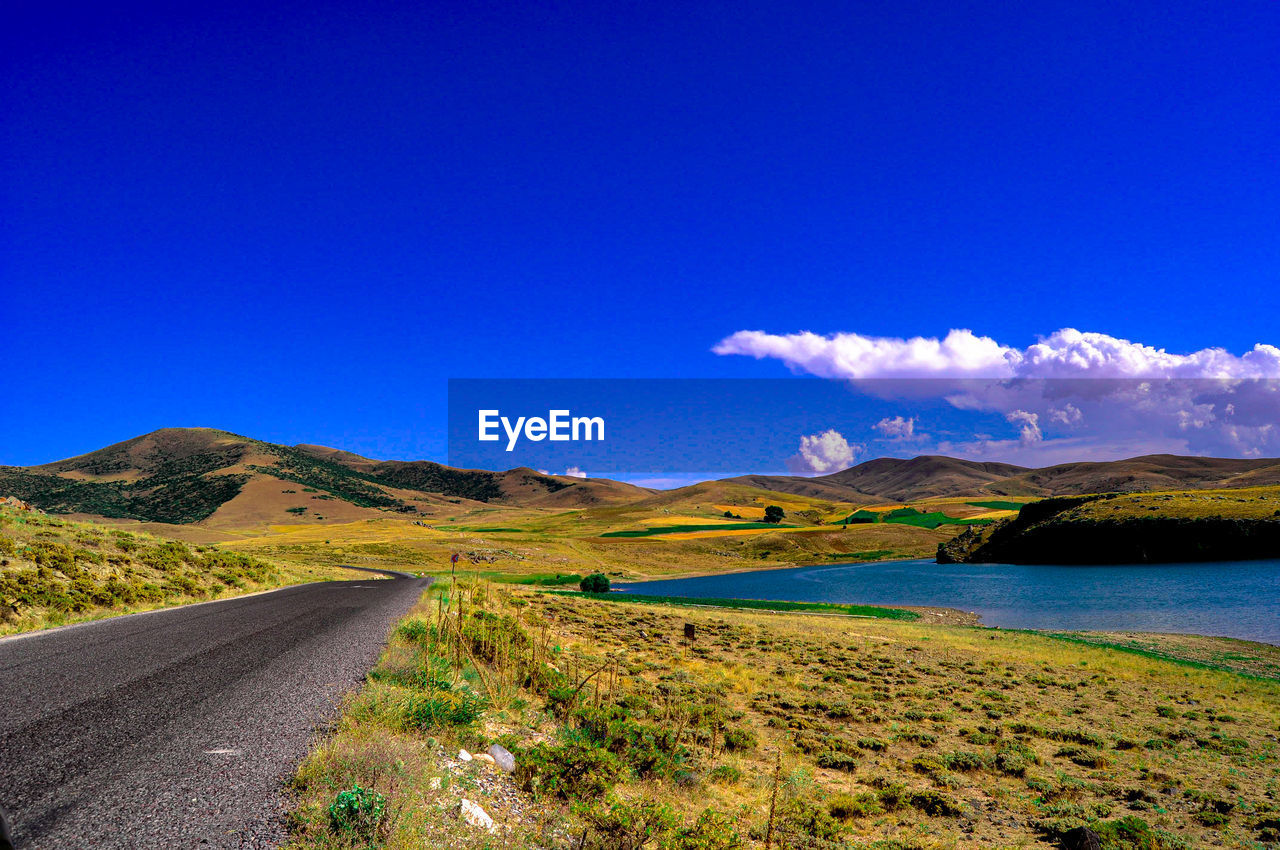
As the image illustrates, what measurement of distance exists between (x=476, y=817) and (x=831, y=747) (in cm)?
1101

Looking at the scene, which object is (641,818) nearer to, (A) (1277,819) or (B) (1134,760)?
(A) (1277,819)

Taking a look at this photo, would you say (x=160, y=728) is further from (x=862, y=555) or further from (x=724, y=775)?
(x=862, y=555)

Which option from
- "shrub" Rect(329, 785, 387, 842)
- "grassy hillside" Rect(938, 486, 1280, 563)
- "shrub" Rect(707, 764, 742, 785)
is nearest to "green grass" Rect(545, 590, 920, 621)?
"shrub" Rect(707, 764, 742, 785)

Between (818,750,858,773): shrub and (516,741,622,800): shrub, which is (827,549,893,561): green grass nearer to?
(818,750,858,773): shrub

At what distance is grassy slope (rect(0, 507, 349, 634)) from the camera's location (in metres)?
18.0

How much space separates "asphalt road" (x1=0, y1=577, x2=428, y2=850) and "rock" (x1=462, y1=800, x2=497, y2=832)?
72.3 inches

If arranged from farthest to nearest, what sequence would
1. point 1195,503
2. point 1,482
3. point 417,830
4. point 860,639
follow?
point 1,482
point 1195,503
point 860,639
point 417,830

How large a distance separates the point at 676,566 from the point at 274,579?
8638cm

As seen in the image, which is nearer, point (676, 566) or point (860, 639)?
point (860, 639)

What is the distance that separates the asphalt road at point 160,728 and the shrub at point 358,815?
1.67 ft

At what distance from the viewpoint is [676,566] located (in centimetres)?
11712

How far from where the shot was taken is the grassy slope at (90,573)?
1795 cm

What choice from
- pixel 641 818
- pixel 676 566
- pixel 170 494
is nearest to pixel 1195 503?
pixel 676 566

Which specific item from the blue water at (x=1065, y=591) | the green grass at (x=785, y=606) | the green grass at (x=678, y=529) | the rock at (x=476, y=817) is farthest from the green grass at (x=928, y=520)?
the rock at (x=476, y=817)
